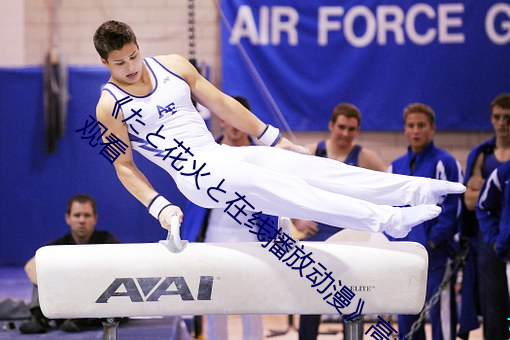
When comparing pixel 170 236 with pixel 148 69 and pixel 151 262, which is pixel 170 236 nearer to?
pixel 151 262

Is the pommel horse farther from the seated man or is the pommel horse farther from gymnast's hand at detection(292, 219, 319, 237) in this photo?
the seated man

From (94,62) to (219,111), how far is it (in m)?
4.61

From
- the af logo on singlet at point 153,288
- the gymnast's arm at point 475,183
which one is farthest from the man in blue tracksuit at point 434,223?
the af logo on singlet at point 153,288

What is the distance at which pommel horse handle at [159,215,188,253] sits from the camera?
3566 mm

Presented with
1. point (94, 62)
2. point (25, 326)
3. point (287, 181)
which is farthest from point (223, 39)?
point (287, 181)

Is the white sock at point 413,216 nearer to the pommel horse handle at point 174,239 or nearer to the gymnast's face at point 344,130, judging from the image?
the pommel horse handle at point 174,239

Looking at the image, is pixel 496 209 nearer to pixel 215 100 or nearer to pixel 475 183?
pixel 475 183

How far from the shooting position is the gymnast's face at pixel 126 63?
374 cm

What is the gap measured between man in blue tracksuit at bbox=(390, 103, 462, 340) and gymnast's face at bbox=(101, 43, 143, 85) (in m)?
2.11

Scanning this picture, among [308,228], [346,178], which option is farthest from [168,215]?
[308,228]

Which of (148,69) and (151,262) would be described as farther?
(148,69)

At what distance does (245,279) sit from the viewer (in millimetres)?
3680

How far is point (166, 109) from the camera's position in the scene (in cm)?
389

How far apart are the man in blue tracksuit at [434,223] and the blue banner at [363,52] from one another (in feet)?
8.67
